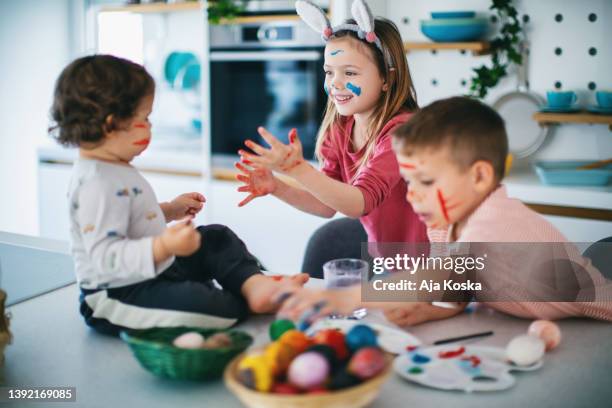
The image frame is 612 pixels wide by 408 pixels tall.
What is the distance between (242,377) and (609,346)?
→ 606 mm

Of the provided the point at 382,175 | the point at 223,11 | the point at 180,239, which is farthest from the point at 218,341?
the point at 223,11

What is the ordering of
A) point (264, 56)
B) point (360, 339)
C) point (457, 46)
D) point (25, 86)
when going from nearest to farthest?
point (360, 339)
point (457, 46)
point (264, 56)
point (25, 86)

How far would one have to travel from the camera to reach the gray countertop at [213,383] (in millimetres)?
951

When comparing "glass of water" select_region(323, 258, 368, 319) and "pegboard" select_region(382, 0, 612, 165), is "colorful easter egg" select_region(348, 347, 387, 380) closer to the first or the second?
"glass of water" select_region(323, 258, 368, 319)

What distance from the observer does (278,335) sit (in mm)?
1071

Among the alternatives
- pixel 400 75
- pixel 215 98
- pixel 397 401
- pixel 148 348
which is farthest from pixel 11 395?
pixel 215 98

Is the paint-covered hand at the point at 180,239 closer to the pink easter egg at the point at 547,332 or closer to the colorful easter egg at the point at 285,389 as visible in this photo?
the colorful easter egg at the point at 285,389

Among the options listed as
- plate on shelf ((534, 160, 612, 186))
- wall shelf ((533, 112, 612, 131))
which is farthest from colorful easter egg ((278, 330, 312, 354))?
wall shelf ((533, 112, 612, 131))

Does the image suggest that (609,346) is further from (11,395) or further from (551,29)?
(551,29)

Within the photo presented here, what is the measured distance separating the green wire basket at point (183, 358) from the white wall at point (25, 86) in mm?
3318

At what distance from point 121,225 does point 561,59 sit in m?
2.46

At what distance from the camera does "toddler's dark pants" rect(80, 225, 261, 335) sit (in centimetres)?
110

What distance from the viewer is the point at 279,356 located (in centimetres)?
87

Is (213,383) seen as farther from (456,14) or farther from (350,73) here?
(456,14)
